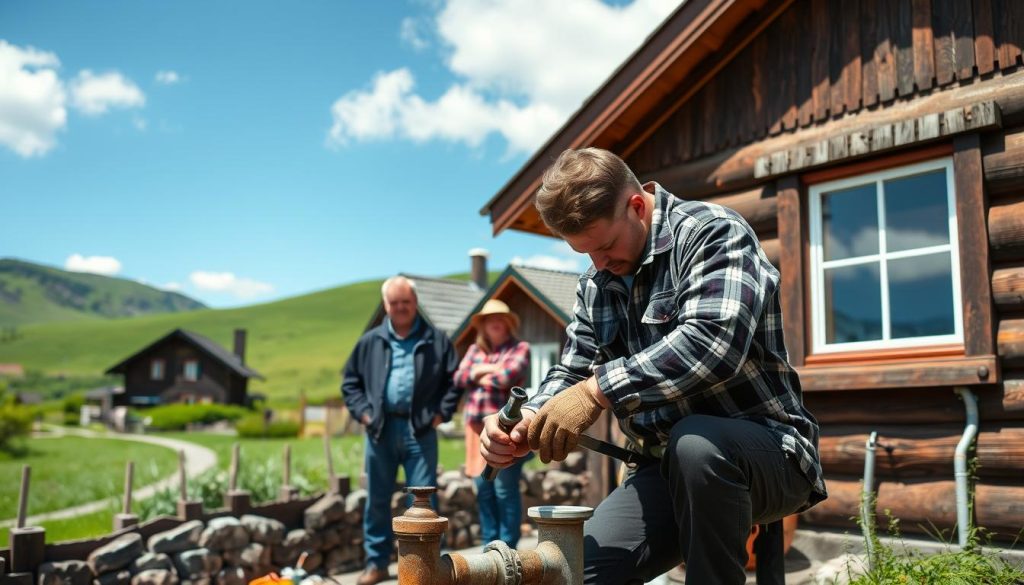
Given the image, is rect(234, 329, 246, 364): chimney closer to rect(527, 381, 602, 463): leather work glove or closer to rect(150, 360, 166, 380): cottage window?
rect(150, 360, 166, 380): cottage window

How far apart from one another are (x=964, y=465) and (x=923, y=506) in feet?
1.24

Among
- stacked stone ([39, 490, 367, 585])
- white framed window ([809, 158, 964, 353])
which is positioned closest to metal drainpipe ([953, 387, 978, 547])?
white framed window ([809, 158, 964, 353])

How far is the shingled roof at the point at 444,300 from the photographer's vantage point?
721 inches

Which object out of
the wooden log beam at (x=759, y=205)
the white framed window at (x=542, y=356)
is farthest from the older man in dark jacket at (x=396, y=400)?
the white framed window at (x=542, y=356)

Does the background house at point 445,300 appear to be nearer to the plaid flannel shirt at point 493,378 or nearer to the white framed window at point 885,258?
the plaid flannel shirt at point 493,378

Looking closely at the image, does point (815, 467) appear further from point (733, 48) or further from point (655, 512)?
point (733, 48)

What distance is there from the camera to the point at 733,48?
18.9 ft

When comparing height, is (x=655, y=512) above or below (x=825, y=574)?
above

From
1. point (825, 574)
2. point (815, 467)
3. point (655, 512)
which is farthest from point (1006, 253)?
point (655, 512)

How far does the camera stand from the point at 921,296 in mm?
5996

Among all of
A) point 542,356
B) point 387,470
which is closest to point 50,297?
point 542,356

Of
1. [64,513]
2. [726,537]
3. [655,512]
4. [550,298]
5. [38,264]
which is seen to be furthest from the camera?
[38,264]

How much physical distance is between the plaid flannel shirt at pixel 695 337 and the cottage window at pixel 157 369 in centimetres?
5390

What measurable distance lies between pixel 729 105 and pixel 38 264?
223 metres
